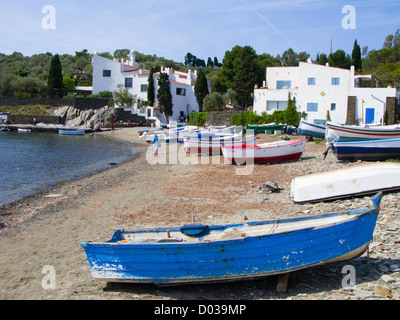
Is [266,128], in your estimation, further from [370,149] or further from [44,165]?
[44,165]

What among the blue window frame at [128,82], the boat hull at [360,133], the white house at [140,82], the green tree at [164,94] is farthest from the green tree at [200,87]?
the boat hull at [360,133]

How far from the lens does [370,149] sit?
53.9 ft

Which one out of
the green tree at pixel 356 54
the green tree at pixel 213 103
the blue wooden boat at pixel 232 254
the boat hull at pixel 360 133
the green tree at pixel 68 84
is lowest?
the blue wooden boat at pixel 232 254

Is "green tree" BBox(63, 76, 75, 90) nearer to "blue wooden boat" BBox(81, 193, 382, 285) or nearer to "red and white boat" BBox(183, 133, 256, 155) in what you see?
"red and white boat" BBox(183, 133, 256, 155)

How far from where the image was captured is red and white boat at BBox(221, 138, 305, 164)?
2019cm

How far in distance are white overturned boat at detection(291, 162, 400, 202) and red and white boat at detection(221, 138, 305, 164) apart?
27.3 feet

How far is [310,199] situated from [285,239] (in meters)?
5.37

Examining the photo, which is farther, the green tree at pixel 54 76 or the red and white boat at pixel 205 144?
the green tree at pixel 54 76

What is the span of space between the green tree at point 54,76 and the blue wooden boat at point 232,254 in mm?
70852

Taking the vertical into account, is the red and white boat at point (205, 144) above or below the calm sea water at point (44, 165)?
above

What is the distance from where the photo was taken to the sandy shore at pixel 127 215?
718cm

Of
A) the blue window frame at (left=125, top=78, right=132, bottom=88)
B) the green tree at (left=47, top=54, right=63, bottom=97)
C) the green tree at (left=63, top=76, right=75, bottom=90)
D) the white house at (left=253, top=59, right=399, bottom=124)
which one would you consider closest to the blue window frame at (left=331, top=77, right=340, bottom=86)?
the white house at (left=253, top=59, right=399, bottom=124)

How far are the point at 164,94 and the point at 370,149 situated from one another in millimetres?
47603

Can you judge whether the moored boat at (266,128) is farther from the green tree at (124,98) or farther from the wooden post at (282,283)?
the wooden post at (282,283)
